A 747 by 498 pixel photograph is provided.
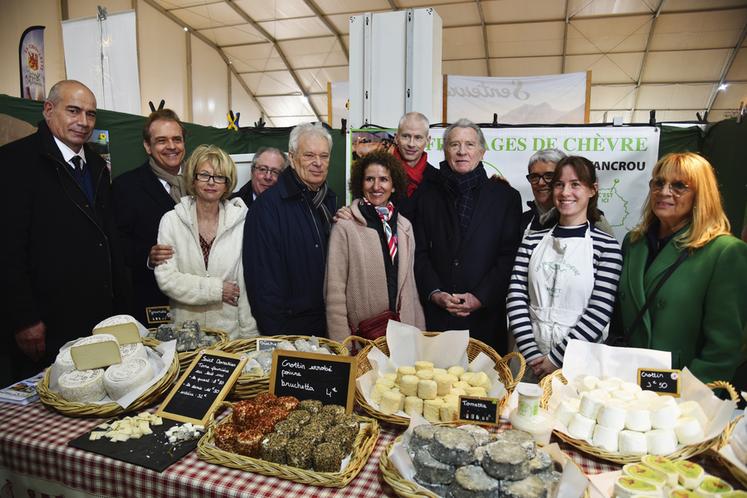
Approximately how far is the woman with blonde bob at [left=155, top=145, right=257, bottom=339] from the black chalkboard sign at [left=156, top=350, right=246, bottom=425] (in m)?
0.75

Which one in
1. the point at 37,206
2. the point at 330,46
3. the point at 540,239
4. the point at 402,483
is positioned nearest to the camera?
the point at 402,483

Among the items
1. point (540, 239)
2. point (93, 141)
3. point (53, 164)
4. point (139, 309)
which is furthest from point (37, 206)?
point (540, 239)

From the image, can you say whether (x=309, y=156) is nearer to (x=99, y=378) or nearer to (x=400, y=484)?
(x=99, y=378)

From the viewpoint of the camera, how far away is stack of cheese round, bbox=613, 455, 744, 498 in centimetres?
105

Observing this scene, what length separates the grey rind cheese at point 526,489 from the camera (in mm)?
1018

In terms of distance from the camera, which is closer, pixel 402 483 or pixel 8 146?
pixel 402 483

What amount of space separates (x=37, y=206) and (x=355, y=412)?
1856mm

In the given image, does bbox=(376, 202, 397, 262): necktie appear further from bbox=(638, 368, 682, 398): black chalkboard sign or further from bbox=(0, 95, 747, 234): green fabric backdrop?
bbox=(0, 95, 747, 234): green fabric backdrop

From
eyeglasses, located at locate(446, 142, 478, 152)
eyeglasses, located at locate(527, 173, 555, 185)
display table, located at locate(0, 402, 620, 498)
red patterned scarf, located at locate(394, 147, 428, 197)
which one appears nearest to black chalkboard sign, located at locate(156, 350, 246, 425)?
display table, located at locate(0, 402, 620, 498)

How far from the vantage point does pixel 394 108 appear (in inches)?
168

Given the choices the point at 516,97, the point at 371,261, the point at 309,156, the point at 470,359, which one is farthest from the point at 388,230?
the point at 516,97

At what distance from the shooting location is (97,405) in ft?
4.75

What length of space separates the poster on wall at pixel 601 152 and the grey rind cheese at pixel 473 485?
3.04 metres

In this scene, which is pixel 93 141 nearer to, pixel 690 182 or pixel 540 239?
pixel 540 239
